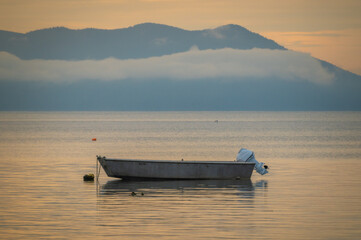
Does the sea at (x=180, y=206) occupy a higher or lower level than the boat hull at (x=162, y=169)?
lower

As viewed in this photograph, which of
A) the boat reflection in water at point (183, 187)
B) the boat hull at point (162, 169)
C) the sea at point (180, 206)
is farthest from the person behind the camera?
the boat hull at point (162, 169)

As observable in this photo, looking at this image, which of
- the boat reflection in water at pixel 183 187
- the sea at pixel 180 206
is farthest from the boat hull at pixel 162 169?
the sea at pixel 180 206

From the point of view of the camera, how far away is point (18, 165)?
54969mm

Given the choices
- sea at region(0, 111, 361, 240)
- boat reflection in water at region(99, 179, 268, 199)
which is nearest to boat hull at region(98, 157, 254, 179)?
boat reflection in water at region(99, 179, 268, 199)

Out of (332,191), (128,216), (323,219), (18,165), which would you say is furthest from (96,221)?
(18,165)

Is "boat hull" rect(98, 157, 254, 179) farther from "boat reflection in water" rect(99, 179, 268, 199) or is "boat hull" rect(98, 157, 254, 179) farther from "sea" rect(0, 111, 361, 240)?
"sea" rect(0, 111, 361, 240)

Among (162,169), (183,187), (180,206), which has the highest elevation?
(162,169)

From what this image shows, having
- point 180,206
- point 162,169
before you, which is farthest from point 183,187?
point 180,206

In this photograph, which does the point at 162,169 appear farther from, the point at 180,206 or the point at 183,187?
the point at 180,206

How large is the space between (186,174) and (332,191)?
886 cm

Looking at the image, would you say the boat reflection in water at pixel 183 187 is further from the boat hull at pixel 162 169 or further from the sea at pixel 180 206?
the boat hull at pixel 162 169

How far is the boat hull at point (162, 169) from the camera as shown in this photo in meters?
41.7

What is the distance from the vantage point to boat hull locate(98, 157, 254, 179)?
4166cm

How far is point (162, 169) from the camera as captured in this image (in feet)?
137
